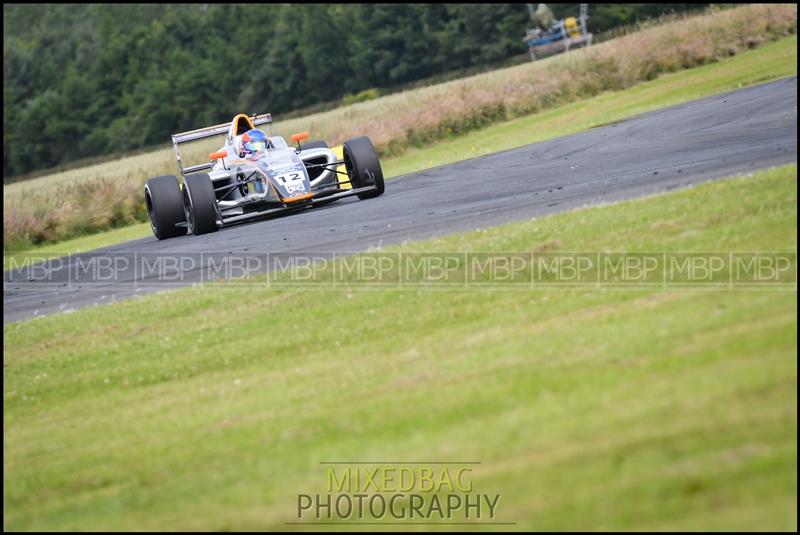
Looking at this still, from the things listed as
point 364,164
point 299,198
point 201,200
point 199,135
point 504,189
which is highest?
point 199,135

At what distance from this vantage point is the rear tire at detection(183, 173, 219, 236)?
17734mm

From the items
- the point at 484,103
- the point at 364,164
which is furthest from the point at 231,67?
the point at 364,164

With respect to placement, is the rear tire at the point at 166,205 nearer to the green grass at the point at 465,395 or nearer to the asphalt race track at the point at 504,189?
the asphalt race track at the point at 504,189

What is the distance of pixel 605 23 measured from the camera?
A: 83.1 m

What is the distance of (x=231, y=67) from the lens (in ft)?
335

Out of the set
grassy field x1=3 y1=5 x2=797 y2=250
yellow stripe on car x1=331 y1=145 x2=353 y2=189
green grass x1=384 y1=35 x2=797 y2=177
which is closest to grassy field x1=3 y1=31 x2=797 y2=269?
green grass x1=384 y1=35 x2=797 y2=177

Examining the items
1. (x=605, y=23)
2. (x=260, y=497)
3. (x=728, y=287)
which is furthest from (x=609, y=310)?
(x=605, y=23)

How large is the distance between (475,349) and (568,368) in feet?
3.99

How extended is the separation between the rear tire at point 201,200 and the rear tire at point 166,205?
960 mm

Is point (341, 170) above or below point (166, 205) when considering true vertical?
below

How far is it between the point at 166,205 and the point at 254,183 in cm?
152

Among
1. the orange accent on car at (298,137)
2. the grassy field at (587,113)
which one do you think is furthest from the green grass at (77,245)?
the orange accent on car at (298,137)

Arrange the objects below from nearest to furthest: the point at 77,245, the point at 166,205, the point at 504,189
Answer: the point at 504,189, the point at 166,205, the point at 77,245

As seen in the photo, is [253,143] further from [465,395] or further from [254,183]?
[465,395]
